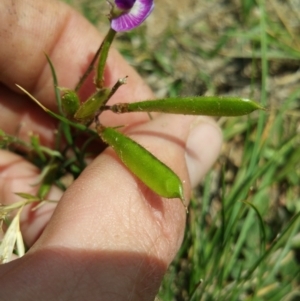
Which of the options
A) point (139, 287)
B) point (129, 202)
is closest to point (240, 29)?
point (129, 202)

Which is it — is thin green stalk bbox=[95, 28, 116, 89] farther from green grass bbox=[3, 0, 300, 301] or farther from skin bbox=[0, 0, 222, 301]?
green grass bbox=[3, 0, 300, 301]

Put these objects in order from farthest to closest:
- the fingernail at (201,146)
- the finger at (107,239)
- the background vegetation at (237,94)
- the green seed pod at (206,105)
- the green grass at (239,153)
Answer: the background vegetation at (237,94)
the green grass at (239,153)
the fingernail at (201,146)
the green seed pod at (206,105)
the finger at (107,239)

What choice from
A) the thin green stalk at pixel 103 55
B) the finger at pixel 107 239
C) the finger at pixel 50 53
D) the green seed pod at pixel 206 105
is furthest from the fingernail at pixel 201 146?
the thin green stalk at pixel 103 55

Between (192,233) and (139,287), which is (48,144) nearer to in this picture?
(192,233)

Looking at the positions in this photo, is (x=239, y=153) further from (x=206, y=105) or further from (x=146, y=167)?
(x=146, y=167)

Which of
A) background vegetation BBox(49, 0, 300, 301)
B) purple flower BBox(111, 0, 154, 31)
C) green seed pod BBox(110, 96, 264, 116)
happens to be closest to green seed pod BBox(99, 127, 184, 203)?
green seed pod BBox(110, 96, 264, 116)

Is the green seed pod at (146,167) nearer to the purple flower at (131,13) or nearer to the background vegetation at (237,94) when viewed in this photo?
the purple flower at (131,13)

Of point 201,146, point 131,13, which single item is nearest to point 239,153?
point 201,146
